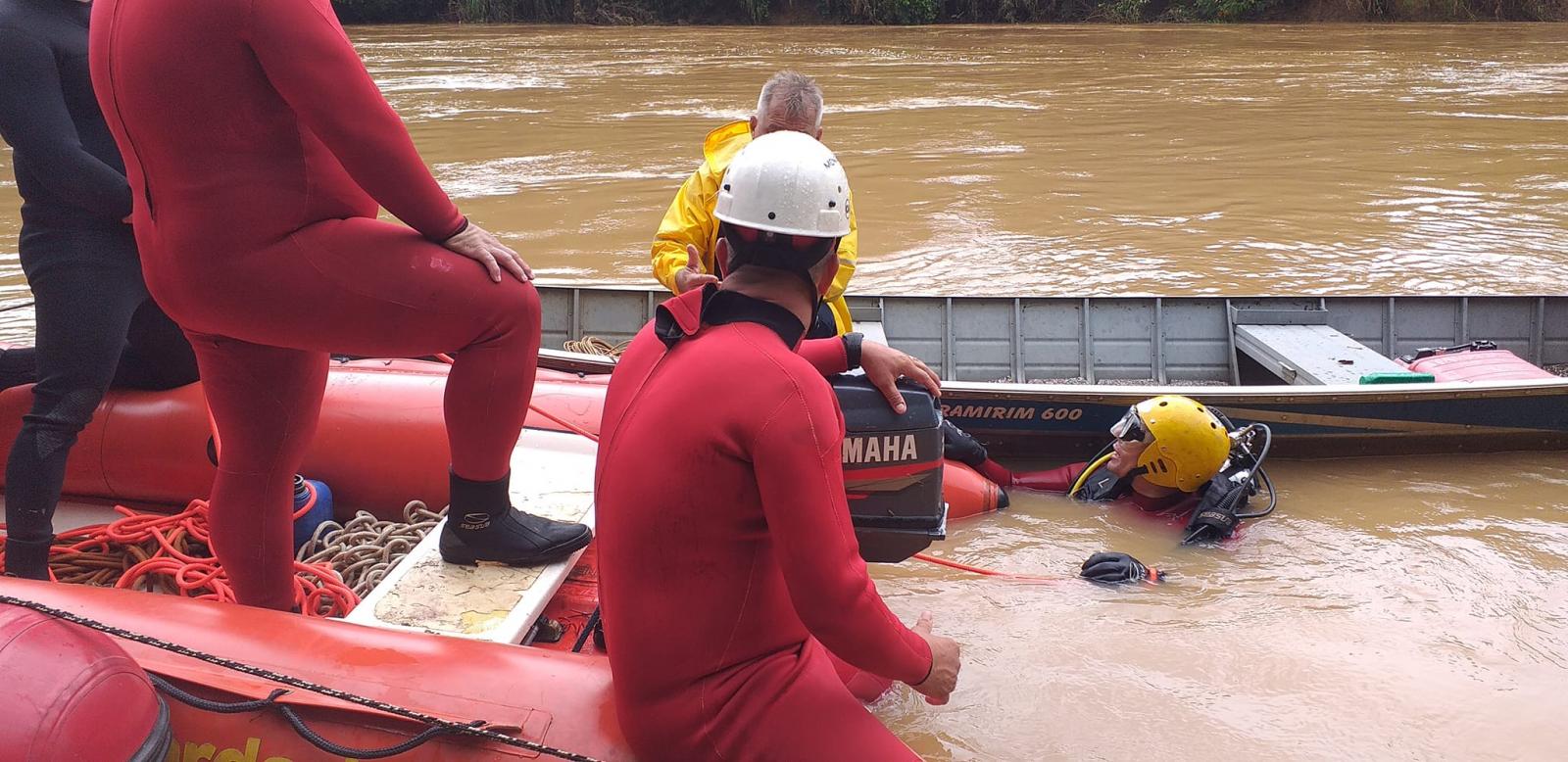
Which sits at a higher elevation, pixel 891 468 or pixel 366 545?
pixel 891 468

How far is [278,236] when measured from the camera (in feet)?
7.63

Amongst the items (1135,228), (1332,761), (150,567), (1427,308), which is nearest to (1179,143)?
(1135,228)

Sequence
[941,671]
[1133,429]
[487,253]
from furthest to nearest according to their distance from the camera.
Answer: [1133,429], [487,253], [941,671]

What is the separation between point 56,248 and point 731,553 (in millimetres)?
2066

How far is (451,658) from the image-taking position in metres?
2.43

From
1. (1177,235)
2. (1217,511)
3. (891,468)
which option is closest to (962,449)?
(1217,511)

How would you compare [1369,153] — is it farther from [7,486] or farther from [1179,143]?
[7,486]

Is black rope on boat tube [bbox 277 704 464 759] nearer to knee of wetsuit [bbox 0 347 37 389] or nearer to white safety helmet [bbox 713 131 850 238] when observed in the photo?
white safety helmet [bbox 713 131 850 238]

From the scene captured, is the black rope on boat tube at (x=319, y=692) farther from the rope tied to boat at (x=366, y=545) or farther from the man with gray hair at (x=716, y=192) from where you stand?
the man with gray hair at (x=716, y=192)

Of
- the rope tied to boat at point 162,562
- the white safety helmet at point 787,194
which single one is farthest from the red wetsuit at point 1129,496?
the white safety helmet at point 787,194

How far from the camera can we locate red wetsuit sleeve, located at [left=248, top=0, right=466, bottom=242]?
2.18 m

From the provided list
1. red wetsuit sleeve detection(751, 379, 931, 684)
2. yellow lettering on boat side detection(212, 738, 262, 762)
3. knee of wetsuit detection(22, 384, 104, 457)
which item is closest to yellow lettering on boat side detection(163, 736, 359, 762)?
yellow lettering on boat side detection(212, 738, 262, 762)

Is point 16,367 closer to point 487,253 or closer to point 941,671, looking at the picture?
point 487,253

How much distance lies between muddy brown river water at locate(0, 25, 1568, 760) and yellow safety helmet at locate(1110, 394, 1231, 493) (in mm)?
318
